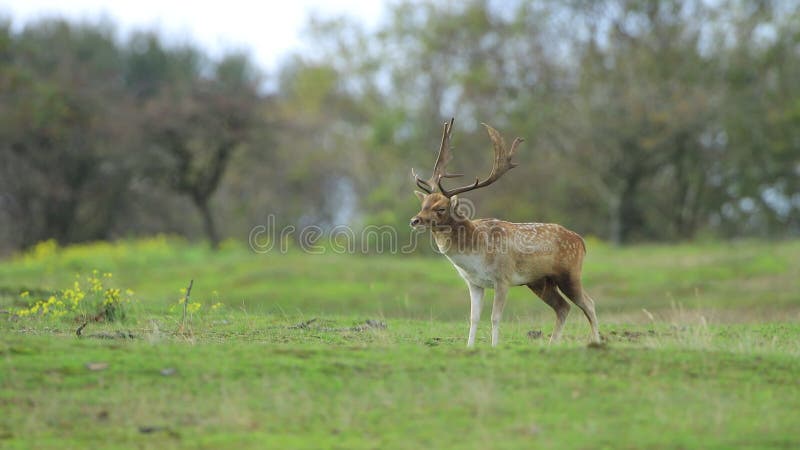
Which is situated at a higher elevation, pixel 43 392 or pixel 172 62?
pixel 172 62

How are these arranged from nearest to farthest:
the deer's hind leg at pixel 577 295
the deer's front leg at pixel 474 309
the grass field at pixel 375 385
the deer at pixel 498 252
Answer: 1. the grass field at pixel 375 385
2. the deer's front leg at pixel 474 309
3. the deer at pixel 498 252
4. the deer's hind leg at pixel 577 295

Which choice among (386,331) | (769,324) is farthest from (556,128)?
(386,331)

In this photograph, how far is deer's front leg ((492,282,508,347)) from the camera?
13.2 meters

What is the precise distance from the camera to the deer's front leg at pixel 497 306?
1316 cm

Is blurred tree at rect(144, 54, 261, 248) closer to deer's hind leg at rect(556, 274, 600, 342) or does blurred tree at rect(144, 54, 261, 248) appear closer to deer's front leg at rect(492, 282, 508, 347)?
deer's hind leg at rect(556, 274, 600, 342)

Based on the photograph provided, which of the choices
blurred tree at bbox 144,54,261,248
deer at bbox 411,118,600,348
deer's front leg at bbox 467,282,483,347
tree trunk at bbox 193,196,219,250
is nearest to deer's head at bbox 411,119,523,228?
deer at bbox 411,118,600,348

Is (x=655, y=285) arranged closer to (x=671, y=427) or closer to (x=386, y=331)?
(x=386, y=331)

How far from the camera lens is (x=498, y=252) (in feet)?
44.4

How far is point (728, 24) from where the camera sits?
49.3 metres

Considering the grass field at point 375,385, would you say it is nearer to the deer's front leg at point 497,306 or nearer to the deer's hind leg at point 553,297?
the deer's front leg at point 497,306

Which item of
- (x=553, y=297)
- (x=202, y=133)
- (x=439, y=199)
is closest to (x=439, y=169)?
(x=439, y=199)

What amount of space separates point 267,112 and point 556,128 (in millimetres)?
13324

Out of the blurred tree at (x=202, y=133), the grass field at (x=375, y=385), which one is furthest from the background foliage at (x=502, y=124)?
the grass field at (x=375, y=385)

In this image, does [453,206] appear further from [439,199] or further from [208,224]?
[208,224]
